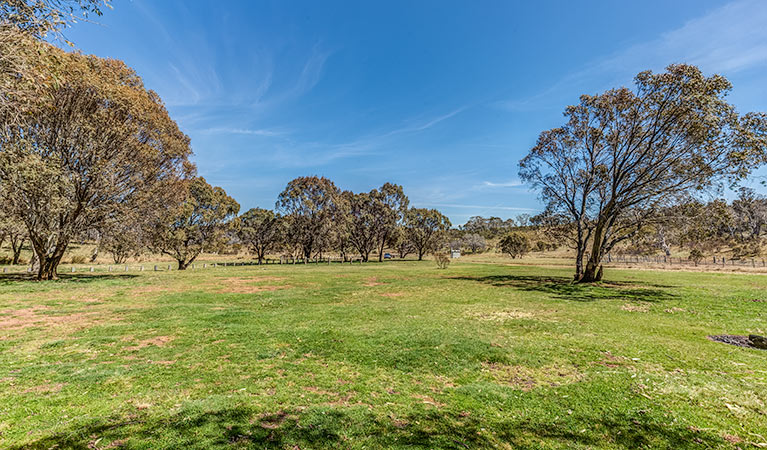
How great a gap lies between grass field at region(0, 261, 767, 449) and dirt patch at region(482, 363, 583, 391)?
56 mm

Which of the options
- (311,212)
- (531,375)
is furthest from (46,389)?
(311,212)

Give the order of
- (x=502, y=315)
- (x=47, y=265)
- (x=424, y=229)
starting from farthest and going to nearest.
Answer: (x=424, y=229), (x=47, y=265), (x=502, y=315)

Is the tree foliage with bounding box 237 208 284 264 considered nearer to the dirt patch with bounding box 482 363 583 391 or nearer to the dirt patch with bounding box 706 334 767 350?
the dirt patch with bounding box 482 363 583 391

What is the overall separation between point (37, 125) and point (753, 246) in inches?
4005

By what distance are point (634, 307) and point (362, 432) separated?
52.8 ft

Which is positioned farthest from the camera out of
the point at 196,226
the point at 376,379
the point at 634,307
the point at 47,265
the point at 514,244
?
the point at 514,244

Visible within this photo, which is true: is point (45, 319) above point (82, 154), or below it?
below

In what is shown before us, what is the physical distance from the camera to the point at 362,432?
15.3 feet

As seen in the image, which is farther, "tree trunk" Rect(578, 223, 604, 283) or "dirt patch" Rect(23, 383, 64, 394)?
"tree trunk" Rect(578, 223, 604, 283)

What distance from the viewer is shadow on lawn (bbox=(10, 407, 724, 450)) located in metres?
4.30

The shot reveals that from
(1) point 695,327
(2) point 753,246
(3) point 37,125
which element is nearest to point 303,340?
(1) point 695,327

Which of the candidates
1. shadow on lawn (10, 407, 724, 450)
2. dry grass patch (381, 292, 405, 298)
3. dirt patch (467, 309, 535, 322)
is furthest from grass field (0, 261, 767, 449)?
dry grass patch (381, 292, 405, 298)

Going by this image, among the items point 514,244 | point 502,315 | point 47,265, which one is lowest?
point 502,315

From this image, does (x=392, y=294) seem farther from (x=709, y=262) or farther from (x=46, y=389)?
(x=709, y=262)
